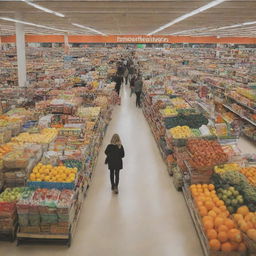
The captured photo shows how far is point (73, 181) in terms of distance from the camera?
17.4ft

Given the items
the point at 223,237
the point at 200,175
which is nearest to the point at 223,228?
the point at 223,237

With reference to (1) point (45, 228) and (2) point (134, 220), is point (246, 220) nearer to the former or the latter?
(2) point (134, 220)

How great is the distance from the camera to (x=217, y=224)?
4.40 metres

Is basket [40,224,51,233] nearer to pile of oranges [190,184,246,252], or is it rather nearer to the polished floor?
the polished floor

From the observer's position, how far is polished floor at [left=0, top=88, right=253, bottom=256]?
488 centimetres

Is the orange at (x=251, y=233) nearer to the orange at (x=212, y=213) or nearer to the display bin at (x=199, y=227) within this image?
the display bin at (x=199, y=227)

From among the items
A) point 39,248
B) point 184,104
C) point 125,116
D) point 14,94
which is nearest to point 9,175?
point 39,248

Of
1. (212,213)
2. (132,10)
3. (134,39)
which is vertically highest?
(132,10)

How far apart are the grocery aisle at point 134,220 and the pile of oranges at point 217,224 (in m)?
0.64

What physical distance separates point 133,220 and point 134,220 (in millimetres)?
17

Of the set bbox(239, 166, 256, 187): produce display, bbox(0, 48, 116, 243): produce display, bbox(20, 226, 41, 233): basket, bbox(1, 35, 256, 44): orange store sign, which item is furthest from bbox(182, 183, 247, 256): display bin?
bbox(1, 35, 256, 44): orange store sign

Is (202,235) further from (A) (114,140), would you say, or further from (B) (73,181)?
(A) (114,140)

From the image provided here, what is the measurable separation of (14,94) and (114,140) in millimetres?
7145

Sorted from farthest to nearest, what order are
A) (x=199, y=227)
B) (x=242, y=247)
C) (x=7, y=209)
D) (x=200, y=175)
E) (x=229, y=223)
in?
(x=200, y=175) → (x=199, y=227) → (x=7, y=209) → (x=229, y=223) → (x=242, y=247)
